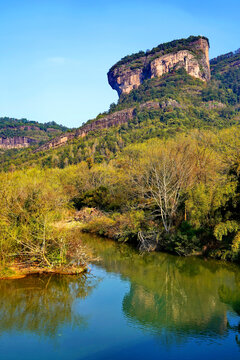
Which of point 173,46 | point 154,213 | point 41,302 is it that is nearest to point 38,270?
point 41,302

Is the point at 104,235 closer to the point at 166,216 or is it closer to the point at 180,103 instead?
the point at 166,216

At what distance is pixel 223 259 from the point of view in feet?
88.5

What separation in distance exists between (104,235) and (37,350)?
24635 millimetres

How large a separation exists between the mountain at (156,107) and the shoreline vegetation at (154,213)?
125ft

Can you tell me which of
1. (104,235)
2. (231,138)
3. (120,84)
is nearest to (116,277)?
(104,235)

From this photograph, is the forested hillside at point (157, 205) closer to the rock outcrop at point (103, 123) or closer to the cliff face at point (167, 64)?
the rock outcrop at point (103, 123)

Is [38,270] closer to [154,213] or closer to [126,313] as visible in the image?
[126,313]

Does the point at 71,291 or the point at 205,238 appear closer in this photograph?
the point at 71,291

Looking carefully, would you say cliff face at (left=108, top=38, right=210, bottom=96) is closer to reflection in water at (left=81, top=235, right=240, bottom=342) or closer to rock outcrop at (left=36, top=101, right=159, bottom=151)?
rock outcrop at (left=36, top=101, right=159, bottom=151)

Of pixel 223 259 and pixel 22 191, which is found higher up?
pixel 22 191

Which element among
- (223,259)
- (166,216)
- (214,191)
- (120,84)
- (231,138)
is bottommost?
(223,259)

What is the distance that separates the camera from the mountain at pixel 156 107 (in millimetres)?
101375

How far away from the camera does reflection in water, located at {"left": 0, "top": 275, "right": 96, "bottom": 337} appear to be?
16.4m

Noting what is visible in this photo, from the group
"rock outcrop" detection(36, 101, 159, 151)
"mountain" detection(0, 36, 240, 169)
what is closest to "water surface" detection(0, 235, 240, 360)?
"mountain" detection(0, 36, 240, 169)
